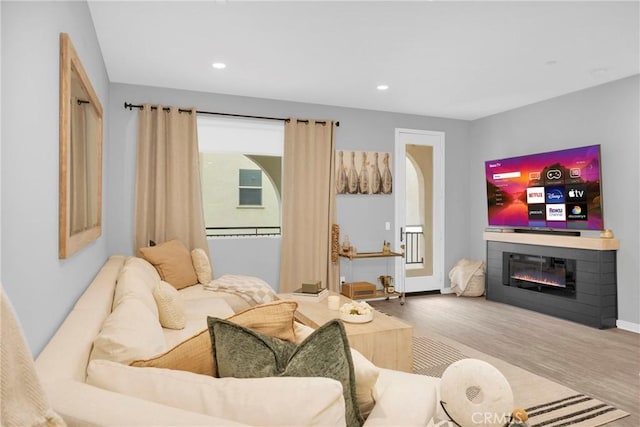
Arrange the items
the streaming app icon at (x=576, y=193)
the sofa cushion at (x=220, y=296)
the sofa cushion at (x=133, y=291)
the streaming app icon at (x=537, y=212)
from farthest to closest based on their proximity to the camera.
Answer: the streaming app icon at (x=537, y=212) < the streaming app icon at (x=576, y=193) < the sofa cushion at (x=220, y=296) < the sofa cushion at (x=133, y=291)

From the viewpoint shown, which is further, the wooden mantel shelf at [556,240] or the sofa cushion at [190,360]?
the wooden mantel shelf at [556,240]

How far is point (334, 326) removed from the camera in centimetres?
120

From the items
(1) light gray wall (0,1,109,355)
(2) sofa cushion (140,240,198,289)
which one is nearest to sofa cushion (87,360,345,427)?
(1) light gray wall (0,1,109,355)

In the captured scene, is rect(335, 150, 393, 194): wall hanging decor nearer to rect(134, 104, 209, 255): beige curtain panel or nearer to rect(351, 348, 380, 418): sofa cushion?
rect(134, 104, 209, 255): beige curtain panel

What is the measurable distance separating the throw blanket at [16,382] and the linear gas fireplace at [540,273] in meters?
5.27

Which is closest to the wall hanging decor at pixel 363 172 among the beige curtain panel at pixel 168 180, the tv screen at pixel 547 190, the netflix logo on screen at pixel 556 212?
the tv screen at pixel 547 190

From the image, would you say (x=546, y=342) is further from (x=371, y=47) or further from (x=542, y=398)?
(x=371, y=47)

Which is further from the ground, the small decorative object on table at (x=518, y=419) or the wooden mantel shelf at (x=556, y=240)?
the wooden mantel shelf at (x=556, y=240)

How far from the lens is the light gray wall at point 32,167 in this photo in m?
1.24

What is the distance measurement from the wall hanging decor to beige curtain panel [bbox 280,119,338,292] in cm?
20

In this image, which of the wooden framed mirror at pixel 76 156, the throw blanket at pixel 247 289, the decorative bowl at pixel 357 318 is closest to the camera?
the wooden framed mirror at pixel 76 156

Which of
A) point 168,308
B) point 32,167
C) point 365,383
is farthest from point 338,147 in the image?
point 365,383

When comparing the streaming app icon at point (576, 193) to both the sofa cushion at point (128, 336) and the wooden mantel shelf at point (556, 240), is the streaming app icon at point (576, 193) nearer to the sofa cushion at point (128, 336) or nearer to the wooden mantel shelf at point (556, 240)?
the wooden mantel shelf at point (556, 240)

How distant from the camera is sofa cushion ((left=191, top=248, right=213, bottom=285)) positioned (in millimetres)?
4289
